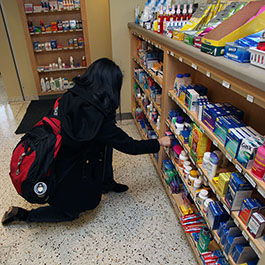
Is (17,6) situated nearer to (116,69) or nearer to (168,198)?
(116,69)

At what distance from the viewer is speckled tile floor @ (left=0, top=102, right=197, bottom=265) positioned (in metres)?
1.78

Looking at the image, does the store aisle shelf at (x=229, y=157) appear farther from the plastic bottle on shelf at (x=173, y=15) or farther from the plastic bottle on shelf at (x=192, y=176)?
the plastic bottle on shelf at (x=173, y=15)

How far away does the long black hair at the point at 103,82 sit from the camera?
60.6 inches

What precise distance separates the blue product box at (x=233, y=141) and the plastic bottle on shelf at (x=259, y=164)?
0.11 m

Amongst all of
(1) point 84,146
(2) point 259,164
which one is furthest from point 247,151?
(1) point 84,146

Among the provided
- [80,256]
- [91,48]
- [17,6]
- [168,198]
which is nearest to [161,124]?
[168,198]

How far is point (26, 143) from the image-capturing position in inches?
63.7

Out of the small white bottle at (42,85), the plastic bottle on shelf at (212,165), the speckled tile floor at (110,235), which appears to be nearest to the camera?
the plastic bottle on shelf at (212,165)

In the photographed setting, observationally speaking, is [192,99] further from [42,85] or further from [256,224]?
[42,85]

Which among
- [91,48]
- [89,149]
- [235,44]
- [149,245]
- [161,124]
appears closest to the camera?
[235,44]

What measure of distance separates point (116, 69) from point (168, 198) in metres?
1.38

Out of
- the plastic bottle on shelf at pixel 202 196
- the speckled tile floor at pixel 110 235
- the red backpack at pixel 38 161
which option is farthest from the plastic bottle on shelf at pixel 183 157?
the red backpack at pixel 38 161

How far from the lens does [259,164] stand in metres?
1.01

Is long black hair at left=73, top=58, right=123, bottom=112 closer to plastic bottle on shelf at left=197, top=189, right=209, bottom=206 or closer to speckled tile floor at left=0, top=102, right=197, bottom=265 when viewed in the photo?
plastic bottle on shelf at left=197, top=189, right=209, bottom=206
